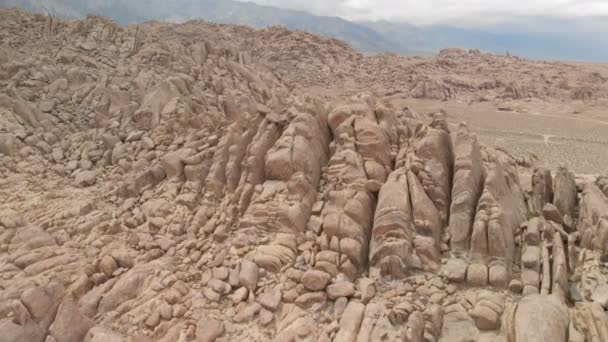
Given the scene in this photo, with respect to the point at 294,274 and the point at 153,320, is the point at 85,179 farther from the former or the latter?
the point at 294,274

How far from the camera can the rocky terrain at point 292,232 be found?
9.27 metres

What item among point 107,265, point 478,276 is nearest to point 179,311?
point 107,265

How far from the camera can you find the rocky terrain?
927cm

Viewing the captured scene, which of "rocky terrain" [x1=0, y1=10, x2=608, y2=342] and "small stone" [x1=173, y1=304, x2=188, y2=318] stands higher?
"rocky terrain" [x1=0, y1=10, x2=608, y2=342]

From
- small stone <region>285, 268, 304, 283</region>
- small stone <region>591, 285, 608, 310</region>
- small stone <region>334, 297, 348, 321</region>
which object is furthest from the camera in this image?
small stone <region>285, 268, 304, 283</region>

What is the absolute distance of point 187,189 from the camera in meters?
13.2

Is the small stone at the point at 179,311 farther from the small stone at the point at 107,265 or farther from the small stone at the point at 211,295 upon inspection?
the small stone at the point at 107,265

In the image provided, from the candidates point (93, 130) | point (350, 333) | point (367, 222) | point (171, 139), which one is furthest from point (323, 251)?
point (93, 130)

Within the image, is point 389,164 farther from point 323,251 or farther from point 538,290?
point 538,290

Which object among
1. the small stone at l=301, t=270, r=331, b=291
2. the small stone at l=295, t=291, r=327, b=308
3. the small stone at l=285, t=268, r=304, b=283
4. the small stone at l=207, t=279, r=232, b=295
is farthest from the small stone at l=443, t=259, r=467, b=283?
the small stone at l=207, t=279, r=232, b=295

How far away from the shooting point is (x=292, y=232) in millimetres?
11328

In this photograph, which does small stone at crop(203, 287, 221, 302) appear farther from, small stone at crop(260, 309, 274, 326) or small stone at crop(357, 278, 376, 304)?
small stone at crop(357, 278, 376, 304)

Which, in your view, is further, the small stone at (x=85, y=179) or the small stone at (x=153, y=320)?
the small stone at (x=85, y=179)

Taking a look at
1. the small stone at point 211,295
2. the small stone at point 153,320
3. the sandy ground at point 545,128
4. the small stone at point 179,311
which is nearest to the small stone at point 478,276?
the small stone at point 211,295
